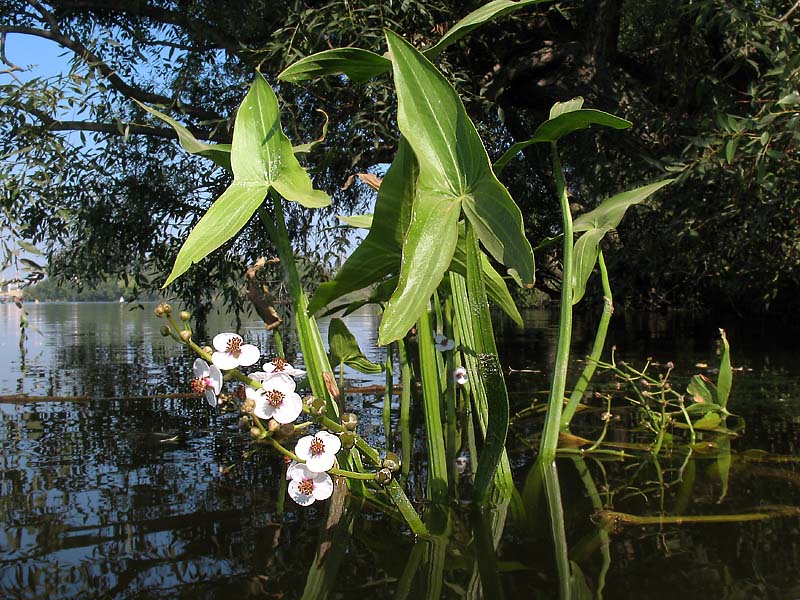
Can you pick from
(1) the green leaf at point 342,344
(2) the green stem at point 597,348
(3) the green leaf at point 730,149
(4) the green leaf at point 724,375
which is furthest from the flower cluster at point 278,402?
(3) the green leaf at point 730,149

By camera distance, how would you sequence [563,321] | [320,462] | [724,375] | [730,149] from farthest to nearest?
1. [730,149]
2. [724,375]
3. [563,321]
4. [320,462]

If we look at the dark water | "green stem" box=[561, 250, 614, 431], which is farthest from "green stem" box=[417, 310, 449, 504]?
"green stem" box=[561, 250, 614, 431]

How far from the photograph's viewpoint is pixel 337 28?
12.3ft

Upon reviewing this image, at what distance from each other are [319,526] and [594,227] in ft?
3.35

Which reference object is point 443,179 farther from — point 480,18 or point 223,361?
point 223,361

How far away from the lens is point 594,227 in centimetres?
186

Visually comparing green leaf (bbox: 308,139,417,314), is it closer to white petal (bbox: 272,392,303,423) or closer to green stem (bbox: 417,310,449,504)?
green stem (bbox: 417,310,449,504)

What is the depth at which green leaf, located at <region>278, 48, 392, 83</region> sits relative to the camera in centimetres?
123

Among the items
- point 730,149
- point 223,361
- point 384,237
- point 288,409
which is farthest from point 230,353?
point 730,149

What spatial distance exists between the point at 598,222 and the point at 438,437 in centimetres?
79

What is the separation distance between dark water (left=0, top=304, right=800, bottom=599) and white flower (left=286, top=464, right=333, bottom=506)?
14 centimetres

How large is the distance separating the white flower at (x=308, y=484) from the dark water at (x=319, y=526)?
139mm

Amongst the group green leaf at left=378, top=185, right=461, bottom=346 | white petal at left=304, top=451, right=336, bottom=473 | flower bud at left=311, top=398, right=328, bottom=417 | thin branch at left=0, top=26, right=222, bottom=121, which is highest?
thin branch at left=0, top=26, right=222, bottom=121

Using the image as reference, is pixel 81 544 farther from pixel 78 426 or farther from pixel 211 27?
pixel 211 27
